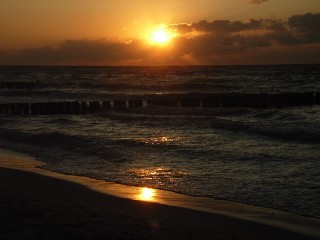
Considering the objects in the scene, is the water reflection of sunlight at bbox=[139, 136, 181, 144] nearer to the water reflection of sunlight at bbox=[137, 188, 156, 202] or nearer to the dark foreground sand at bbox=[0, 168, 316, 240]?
the water reflection of sunlight at bbox=[137, 188, 156, 202]

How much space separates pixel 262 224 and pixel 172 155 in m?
6.73

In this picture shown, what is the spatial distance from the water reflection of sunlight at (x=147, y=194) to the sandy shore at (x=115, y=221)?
0.27 meters

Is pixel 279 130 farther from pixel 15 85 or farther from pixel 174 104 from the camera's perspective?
pixel 15 85

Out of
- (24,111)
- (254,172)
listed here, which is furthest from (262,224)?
(24,111)

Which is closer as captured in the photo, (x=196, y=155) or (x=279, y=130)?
(x=196, y=155)

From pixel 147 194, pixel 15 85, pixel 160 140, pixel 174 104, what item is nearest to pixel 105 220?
pixel 147 194

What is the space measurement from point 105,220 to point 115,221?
0.43 feet

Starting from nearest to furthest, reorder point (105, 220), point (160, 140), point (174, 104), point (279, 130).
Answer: point (105, 220) < point (160, 140) < point (279, 130) < point (174, 104)

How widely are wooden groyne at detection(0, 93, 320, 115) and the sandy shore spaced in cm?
2222

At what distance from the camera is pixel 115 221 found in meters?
6.86

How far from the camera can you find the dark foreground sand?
6.12 metres

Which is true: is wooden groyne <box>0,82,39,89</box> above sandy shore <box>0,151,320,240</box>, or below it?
below

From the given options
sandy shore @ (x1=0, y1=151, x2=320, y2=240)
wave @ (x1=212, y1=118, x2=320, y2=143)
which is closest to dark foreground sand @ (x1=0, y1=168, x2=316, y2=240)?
sandy shore @ (x1=0, y1=151, x2=320, y2=240)

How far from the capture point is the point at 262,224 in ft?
23.6
